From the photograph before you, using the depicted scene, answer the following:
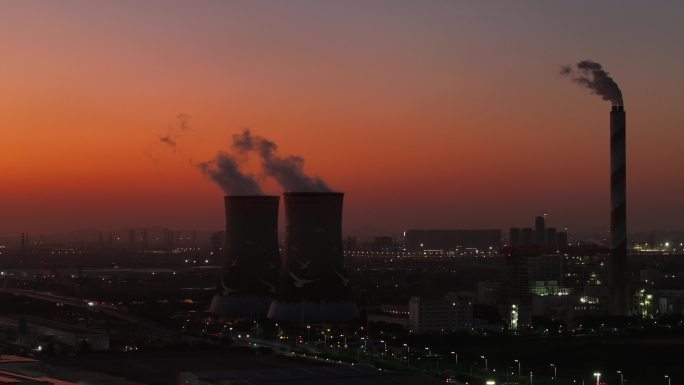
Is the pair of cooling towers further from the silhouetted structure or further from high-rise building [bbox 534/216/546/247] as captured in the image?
the silhouetted structure

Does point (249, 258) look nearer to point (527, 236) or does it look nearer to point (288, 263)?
point (288, 263)

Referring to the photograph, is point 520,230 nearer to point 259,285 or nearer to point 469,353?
point 259,285

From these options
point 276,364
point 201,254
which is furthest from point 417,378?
point 201,254

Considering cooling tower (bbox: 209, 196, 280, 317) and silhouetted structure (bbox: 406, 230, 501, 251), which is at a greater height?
silhouetted structure (bbox: 406, 230, 501, 251)

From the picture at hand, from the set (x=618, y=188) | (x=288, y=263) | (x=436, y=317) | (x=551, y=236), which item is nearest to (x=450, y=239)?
(x=551, y=236)

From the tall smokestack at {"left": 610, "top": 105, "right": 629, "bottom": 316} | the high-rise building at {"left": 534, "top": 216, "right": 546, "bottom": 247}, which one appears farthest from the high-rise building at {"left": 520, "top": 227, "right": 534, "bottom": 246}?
the tall smokestack at {"left": 610, "top": 105, "right": 629, "bottom": 316}

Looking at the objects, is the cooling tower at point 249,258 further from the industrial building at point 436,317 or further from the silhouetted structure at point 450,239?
the silhouetted structure at point 450,239

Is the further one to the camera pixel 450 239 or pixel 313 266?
pixel 450 239
